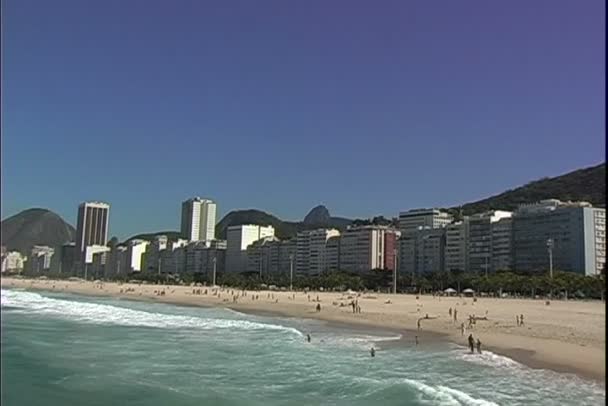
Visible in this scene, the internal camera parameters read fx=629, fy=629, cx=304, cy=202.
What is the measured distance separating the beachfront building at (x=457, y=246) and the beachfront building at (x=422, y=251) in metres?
1.34

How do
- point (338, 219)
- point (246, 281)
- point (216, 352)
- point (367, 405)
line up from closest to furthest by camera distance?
point (367, 405) → point (216, 352) → point (246, 281) → point (338, 219)

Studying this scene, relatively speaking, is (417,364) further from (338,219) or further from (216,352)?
(338,219)

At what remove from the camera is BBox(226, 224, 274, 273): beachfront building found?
114 metres

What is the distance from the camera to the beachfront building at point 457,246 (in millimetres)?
83250

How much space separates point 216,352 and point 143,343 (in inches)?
121

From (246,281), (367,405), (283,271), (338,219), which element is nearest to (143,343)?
(367,405)

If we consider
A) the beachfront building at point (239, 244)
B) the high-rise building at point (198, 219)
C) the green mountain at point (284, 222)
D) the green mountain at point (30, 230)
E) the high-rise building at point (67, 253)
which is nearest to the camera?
the green mountain at point (30, 230)

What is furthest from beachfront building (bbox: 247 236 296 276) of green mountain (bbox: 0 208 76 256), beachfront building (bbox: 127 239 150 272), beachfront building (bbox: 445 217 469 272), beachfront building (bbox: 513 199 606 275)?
green mountain (bbox: 0 208 76 256)

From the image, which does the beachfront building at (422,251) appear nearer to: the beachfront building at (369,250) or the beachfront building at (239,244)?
the beachfront building at (369,250)

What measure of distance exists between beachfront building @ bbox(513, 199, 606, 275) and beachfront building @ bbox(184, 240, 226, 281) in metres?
56.6

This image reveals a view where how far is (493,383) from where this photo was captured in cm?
1273

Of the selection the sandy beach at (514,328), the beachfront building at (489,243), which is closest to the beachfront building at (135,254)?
the beachfront building at (489,243)

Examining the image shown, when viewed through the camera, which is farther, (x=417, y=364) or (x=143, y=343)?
(x=143, y=343)

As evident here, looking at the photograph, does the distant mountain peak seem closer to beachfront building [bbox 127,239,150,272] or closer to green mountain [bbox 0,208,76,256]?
beachfront building [bbox 127,239,150,272]
